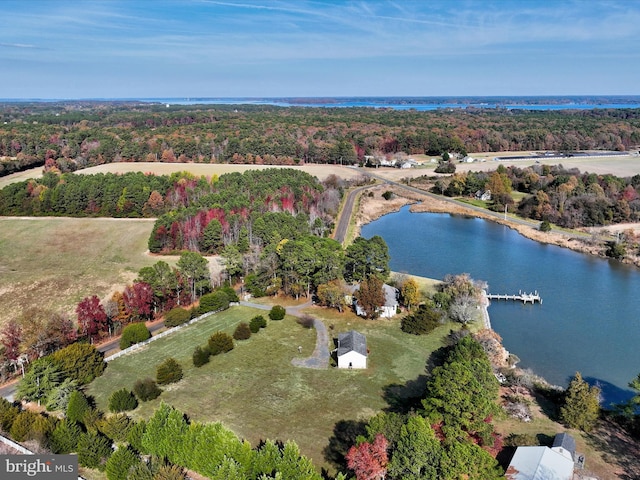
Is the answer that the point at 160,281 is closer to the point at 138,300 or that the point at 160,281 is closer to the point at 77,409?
the point at 138,300

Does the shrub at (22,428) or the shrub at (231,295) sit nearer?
the shrub at (22,428)

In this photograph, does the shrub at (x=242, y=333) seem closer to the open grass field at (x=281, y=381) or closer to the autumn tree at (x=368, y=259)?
the open grass field at (x=281, y=381)

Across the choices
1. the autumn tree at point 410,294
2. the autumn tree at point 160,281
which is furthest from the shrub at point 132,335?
the autumn tree at point 410,294

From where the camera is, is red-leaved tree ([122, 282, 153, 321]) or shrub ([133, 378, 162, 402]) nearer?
shrub ([133, 378, 162, 402])

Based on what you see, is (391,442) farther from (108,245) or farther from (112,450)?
(108,245)

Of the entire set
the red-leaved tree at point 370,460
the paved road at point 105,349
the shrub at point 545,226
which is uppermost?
the red-leaved tree at point 370,460

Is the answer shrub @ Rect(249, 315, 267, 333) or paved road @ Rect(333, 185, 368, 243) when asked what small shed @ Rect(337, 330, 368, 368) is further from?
paved road @ Rect(333, 185, 368, 243)

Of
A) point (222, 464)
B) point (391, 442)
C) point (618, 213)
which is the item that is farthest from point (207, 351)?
Answer: point (618, 213)

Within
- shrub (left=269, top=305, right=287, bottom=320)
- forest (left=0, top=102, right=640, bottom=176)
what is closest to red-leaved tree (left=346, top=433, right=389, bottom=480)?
shrub (left=269, top=305, right=287, bottom=320)
